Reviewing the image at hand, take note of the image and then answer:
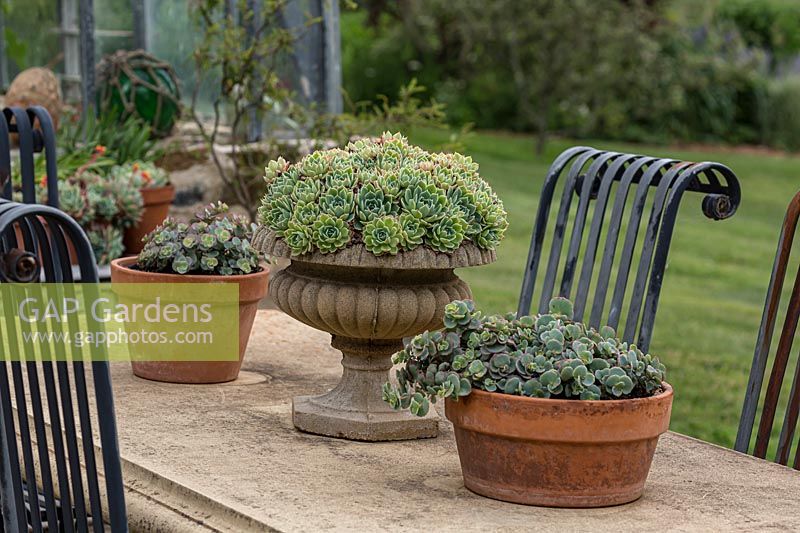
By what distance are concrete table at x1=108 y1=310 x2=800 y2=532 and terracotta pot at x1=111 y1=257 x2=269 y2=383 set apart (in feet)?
0.43

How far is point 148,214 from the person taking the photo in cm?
653

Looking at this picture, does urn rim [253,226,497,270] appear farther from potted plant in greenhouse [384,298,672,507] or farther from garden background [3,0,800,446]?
garden background [3,0,800,446]

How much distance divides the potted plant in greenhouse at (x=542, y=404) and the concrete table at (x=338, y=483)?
2.2 inches

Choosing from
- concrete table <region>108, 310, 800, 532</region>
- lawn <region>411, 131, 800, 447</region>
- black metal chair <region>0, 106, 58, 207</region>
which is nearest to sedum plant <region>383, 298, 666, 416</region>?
concrete table <region>108, 310, 800, 532</region>

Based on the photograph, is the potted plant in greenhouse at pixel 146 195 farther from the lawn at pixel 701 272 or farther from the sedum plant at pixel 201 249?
the sedum plant at pixel 201 249

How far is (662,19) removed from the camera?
1642 cm

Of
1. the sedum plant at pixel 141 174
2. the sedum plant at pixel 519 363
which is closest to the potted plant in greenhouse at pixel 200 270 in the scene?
the sedum plant at pixel 519 363

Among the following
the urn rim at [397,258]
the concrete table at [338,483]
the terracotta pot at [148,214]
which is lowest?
the terracotta pot at [148,214]

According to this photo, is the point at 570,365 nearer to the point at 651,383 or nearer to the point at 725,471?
the point at 651,383

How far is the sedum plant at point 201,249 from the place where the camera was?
3242mm

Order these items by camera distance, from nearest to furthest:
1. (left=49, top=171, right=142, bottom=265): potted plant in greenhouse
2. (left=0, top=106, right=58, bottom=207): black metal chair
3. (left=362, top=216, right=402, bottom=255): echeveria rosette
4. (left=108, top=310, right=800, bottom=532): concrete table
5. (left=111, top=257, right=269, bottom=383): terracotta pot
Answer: (left=108, top=310, right=800, bottom=532): concrete table, (left=362, top=216, right=402, bottom=255): echeveria rosette, (left=111, top=257, right=269, bottom=383): terracotta pot, (left=0, top=106, right=58, bottom=207): black metal chair, (left=49, top=171, right=142, bottom=265): potted plant in greenhouse

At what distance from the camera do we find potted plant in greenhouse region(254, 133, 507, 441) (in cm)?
259

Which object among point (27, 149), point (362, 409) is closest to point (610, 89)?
point (27, 149)

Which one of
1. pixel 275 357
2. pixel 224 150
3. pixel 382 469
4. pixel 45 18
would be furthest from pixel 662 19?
pixel 382 469
